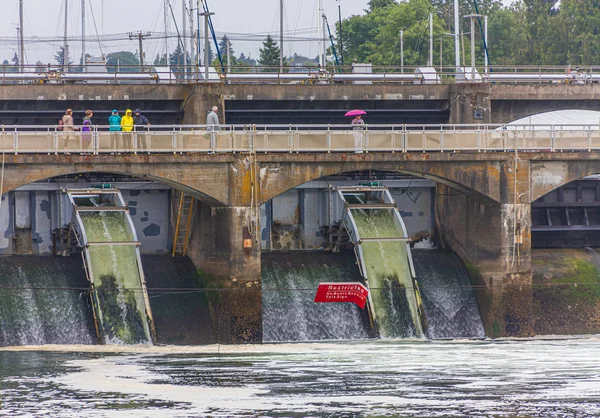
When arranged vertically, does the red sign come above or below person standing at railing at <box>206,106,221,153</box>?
below

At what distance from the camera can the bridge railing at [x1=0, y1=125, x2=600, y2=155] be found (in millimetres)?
53125

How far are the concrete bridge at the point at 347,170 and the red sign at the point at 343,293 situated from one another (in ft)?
11.6

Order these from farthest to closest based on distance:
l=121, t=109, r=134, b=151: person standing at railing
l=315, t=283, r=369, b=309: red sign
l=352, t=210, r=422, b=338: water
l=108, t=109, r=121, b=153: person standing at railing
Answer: l=315, t=283, r=369, b=309: red sign
l=352, t=210, r=422, b=338: water
l=121, t=109, r=134, b=151: person standing at railing
l=108, t=109, r=121, b=153: person standing at railing

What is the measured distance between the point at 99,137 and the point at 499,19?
320 feet

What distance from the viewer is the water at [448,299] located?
58.9 m

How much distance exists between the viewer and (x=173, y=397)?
39500mm

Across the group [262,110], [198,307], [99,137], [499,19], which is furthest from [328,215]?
[499,19]

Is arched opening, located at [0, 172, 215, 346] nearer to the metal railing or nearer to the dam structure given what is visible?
the dam structure

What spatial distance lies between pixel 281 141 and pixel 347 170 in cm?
323

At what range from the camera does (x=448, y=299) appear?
60.2 m

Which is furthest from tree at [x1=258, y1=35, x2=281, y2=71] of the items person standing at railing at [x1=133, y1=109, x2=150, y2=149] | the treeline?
person standing at railing at [x1=133, y1=109, x2=150, y2=149]

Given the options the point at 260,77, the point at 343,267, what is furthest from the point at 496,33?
the point at 343,267

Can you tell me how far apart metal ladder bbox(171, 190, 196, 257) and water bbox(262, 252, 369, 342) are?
3.78m

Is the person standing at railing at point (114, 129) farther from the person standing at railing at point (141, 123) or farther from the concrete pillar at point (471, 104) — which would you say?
the concrete pillar at point (471, 104)
